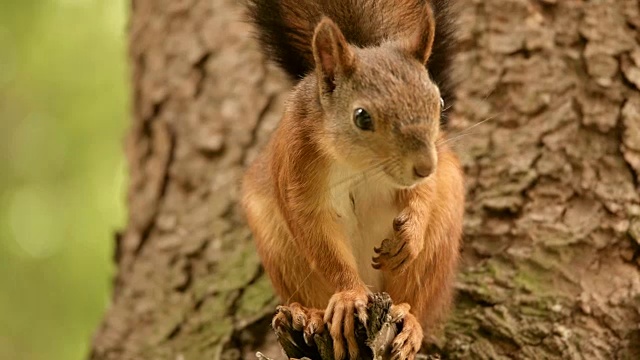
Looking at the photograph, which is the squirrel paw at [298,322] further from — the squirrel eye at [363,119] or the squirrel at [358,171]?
the squirrel eye at [363,119]

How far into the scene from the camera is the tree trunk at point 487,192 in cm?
302

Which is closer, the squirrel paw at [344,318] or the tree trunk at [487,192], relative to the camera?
the squirrel paw at [344,318]

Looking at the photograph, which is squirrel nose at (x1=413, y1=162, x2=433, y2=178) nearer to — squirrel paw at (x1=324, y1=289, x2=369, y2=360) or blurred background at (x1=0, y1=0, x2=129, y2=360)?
squirrel paw at (x1=324, y1=289, x2=369, y2=360)

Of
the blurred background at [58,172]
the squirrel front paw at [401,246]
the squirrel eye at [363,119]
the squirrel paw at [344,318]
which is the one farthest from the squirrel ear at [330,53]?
the blurred background at [58,172]

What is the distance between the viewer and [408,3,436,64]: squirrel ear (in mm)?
2561

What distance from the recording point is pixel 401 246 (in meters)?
2.67

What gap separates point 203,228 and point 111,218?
2.36 metres

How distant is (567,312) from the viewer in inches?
117

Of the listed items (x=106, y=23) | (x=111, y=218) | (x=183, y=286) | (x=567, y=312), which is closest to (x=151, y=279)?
(x=183, y=286)

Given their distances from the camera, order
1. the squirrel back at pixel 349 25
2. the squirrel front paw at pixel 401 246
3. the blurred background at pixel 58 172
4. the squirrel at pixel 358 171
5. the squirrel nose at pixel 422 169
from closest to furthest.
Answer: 1. the squirrel nose at pixel 422 169
2. the squirrel at pixel 358 171
3. the squirrel front paw at pixel 401 246
4. the squirrel back at pixel 349 25
5. the blurred background at pixel 58 172

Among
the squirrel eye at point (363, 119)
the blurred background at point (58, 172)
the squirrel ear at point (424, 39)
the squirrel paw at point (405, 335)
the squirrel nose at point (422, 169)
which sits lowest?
the blurred background at point (58, 172)

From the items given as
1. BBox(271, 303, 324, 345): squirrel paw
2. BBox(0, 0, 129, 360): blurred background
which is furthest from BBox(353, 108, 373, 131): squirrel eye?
BBox(0, 0, 129, 360): blurred background

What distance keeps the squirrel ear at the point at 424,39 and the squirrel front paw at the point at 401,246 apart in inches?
18.7

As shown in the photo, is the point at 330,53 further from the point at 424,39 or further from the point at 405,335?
the point at 405,335
